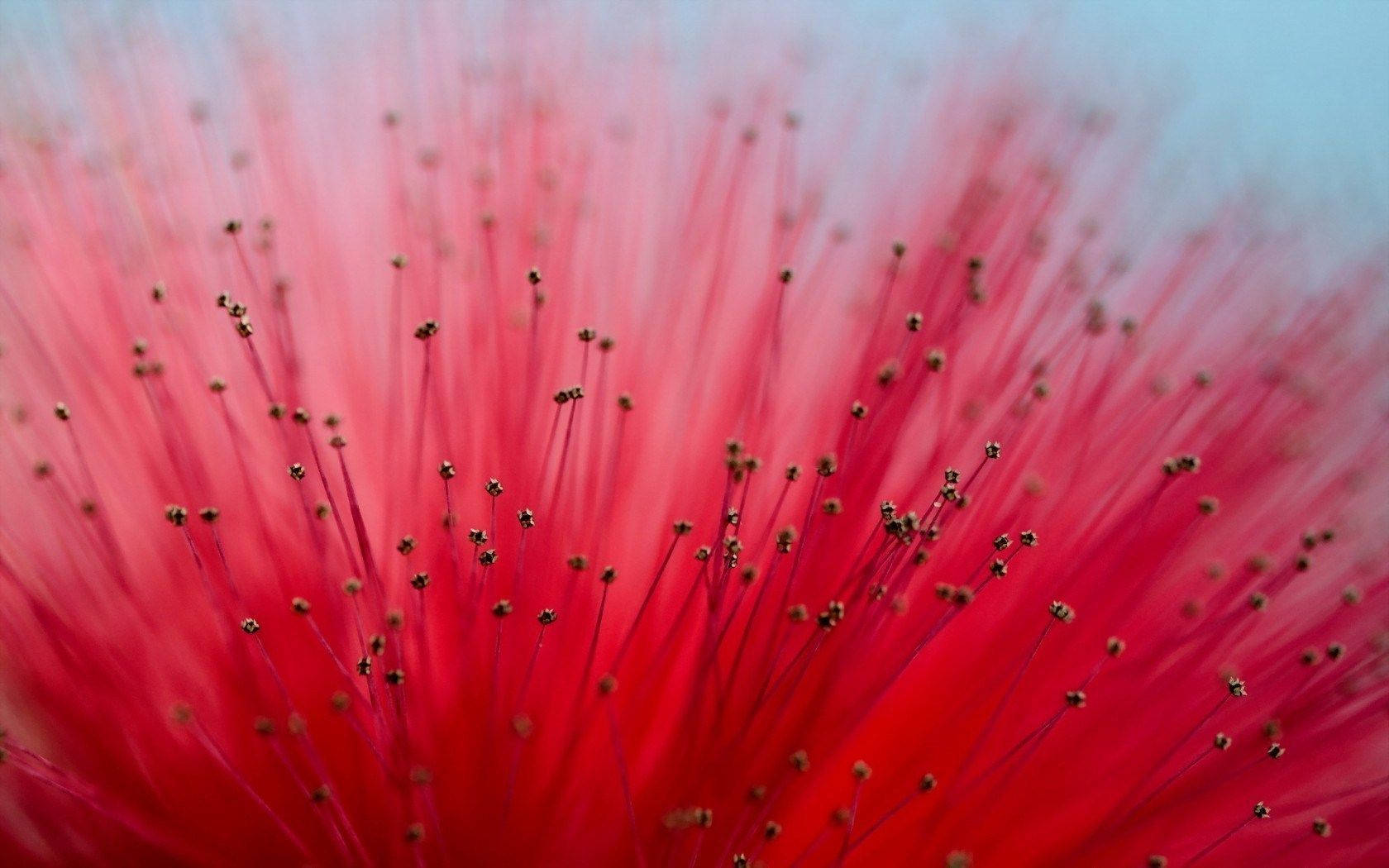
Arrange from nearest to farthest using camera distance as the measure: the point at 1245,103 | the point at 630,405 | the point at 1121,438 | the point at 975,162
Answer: the point at 630,405, the point at 1121,438, the point at 975,162, the point at 1245,103

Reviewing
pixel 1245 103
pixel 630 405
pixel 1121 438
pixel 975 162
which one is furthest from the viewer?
pixel 1245 103

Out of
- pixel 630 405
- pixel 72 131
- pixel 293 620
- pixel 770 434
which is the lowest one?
pixel 293 620

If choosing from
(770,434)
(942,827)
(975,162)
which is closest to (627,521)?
(770,434)

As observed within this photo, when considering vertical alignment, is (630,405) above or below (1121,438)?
below

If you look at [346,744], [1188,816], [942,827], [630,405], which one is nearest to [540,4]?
[630,405]

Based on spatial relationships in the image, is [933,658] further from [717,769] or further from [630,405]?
[630,405]

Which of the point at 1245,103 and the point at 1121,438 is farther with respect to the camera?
the point at 1245,103
